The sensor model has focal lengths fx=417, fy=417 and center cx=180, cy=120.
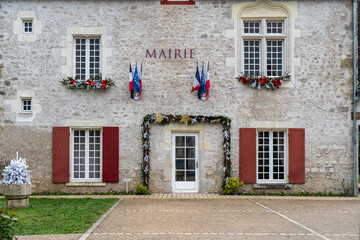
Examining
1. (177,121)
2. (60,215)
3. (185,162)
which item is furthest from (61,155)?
(60,215)

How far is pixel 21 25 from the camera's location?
11250 mm

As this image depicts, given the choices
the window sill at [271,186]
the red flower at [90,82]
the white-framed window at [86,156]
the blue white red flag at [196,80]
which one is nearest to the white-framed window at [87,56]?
the red flower at [90,82]

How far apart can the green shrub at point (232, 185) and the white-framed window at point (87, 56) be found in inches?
181

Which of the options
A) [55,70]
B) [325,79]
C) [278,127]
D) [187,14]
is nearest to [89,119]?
[55,70]

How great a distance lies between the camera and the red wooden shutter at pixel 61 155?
11062 mm

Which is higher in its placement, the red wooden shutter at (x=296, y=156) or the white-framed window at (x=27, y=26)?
the white-framed window at (x=27, y=26)

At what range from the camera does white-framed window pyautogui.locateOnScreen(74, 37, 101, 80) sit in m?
11.4

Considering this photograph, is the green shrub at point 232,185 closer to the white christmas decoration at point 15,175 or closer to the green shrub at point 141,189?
the green shrub at point 141,189

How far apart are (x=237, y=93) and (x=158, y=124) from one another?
2.29 metres

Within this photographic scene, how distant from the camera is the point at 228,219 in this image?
23.8 ft

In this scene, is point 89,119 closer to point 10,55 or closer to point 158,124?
point 158,124

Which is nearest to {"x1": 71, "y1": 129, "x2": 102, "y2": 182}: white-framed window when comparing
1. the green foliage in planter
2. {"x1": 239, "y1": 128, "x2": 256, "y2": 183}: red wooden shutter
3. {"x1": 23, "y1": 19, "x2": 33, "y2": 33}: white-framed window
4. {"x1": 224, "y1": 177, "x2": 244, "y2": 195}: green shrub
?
{"x1": 23, "y1": 19, "x2": 33, "y2": 33}: white-framed window

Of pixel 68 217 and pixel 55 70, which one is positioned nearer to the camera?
pixel 68 217

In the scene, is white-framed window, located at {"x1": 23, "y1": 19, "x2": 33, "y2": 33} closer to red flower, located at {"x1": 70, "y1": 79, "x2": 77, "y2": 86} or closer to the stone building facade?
the stone building facade
